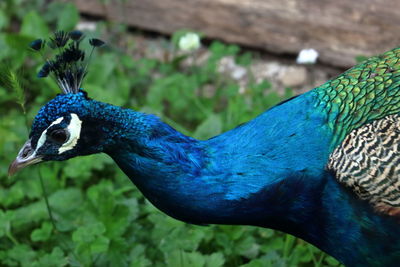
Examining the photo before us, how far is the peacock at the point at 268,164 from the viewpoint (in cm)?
186

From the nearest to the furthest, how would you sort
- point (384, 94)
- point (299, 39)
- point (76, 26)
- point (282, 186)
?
1. point (282, 186)
2. point (384, 94)
3. point (299, 39)
4. point (76, 26)

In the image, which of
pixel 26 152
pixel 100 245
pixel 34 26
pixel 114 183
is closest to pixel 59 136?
pixel 26 152

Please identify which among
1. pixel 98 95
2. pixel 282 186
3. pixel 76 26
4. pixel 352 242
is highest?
pixel 76 26

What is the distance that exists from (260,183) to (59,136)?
1.74 ft

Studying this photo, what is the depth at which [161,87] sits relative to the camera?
11.5 ft

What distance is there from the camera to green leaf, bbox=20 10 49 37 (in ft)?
12.3

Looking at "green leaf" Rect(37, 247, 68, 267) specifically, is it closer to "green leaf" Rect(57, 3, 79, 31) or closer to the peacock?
the peacock

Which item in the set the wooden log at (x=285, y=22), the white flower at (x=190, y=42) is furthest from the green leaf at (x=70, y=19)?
the white flower at (x=190, y=42)

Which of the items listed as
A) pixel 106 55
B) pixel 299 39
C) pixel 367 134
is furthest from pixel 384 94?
pixel 106 55

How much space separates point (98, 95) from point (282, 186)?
61.9 inches

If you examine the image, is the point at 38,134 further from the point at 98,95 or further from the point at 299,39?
the point at 299,39

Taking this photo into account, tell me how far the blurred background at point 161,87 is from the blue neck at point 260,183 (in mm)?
456

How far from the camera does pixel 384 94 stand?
6.57ft

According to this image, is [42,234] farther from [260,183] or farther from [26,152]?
[260,183]
